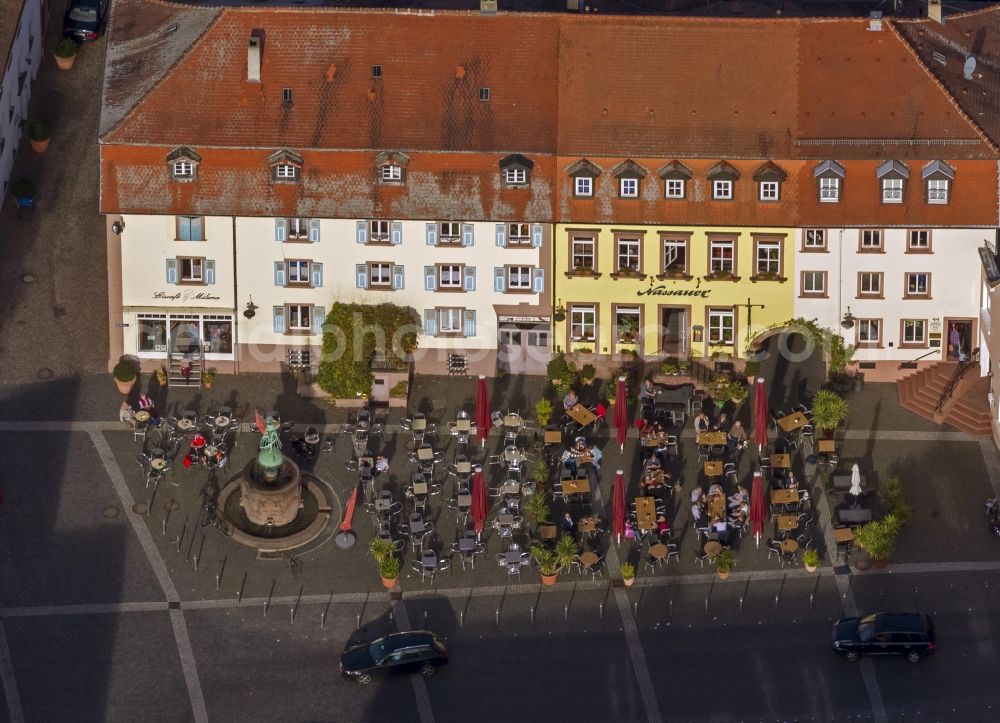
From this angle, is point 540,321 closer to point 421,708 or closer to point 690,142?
point 690,142

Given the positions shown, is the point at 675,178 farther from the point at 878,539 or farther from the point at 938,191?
the point at 878,539

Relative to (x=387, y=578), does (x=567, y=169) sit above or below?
above

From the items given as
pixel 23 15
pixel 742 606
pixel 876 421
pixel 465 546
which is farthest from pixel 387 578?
pixel 23 15

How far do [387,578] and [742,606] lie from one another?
15.5 metres

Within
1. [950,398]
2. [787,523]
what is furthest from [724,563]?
[950,398]

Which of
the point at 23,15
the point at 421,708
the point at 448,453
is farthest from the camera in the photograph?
the point at 23,15

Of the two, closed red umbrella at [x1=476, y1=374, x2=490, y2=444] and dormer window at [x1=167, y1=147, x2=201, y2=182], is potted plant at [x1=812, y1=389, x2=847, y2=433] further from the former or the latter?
dormer window at [x1=167, y1=147, x2=201, y2=182]

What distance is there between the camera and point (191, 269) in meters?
144

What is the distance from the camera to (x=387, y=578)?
13250 centimetres

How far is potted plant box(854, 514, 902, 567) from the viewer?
13375 cm

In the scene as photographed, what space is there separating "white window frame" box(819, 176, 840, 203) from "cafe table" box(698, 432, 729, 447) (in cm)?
1247

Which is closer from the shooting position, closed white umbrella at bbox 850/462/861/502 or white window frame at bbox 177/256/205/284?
closed white umbrella at bbox 850/462/861/502

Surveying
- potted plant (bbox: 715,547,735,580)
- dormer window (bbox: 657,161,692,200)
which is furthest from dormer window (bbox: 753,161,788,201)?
potted plant (bbox: 715,547,735,580)

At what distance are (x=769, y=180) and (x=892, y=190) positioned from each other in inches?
229
